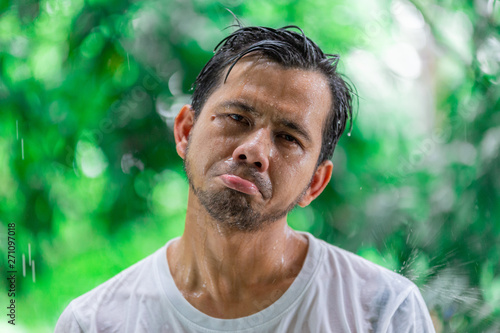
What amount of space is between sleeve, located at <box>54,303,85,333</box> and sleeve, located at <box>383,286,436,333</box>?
0.53m

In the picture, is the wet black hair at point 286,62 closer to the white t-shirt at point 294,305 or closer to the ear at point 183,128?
the ear at point 183,128

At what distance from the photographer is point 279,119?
0.78 m

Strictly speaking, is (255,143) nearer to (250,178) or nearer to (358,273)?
(250,178)

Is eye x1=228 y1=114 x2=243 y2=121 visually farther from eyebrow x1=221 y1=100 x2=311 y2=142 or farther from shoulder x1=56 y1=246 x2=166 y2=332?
shoulder x1=56 y1=246 x2=166 y2=332

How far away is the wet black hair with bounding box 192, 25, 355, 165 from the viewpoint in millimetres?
811

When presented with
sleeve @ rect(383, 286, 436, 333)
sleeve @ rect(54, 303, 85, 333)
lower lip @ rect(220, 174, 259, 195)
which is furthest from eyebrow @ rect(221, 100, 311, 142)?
sleeve @ rect(54, 303, 85, 333)

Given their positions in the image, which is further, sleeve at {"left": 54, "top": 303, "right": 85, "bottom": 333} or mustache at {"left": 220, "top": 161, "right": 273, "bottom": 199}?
sleeve at {"left": 54, "top": 303, "right": 85, "bottom": 333}

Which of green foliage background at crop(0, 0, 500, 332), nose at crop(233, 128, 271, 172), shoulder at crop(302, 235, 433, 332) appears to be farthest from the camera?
green foliage background at crop(0, 0, 500, 332)

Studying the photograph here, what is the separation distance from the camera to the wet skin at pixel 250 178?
77cm

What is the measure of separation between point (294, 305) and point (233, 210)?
20 cm

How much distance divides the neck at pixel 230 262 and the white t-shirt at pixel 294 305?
0.10 feet

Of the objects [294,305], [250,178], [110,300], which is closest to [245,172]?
[250,178]

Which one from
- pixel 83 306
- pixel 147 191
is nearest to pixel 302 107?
pixel 147 191

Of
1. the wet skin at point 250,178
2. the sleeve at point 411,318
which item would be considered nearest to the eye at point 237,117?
the wet skin at point 250,178
